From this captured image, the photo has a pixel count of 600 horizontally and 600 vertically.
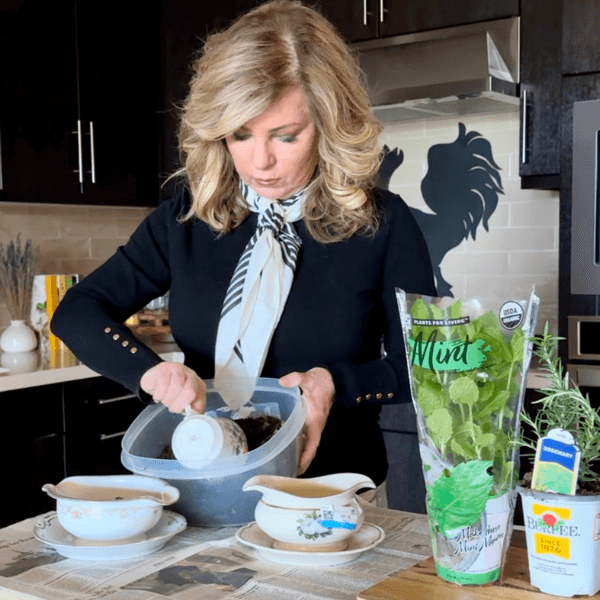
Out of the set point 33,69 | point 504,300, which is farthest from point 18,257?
point 504,300

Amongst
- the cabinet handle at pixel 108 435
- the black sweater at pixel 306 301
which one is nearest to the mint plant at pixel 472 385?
the black sweater at pixel 306 301

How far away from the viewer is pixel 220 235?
1562 mm

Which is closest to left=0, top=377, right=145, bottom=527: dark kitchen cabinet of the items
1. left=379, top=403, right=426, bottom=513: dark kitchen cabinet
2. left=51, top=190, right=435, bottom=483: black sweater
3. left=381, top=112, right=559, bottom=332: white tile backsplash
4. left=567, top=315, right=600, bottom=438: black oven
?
left=379, top=403, right=426, bottom=513: dark kitchen cabinet

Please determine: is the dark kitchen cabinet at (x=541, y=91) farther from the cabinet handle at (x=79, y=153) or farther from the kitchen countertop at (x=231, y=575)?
the kitchen countertop at (x=231, y=575)

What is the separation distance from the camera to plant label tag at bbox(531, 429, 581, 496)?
2.69 ft

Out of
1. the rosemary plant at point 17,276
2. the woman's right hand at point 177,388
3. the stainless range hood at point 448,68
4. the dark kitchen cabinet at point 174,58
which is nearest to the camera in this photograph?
the woman's right hand at point 177,388

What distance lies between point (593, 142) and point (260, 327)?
145 cm

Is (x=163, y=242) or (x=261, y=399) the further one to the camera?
(x=163, y=242)

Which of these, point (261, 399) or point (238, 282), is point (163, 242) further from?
point (261, 399)

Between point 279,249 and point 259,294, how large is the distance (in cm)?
9

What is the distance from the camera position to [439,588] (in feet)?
2.89

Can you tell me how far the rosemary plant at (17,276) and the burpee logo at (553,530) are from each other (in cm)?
260

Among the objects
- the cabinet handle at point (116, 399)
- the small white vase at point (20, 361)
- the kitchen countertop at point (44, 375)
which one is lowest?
the cabinet handle at point (116, 399)

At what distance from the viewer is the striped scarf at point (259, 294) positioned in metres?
1.47
